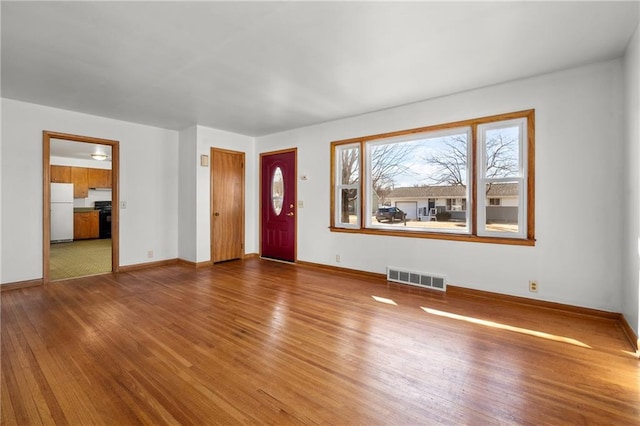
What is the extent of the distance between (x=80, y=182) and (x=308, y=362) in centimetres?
1017

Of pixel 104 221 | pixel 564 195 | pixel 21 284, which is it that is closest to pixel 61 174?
pixel 104 221

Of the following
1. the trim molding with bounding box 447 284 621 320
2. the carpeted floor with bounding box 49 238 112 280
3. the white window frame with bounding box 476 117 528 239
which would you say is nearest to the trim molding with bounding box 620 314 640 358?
the trim molding with bounding box 447 284 621 320

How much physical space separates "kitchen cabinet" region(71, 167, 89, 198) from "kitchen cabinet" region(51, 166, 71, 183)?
101 mm

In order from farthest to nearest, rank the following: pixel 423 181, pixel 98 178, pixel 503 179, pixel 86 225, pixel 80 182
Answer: pixel 98 178 < pixel 80 182 < pixel 86 225 < pixel 423 181 < pixel 503 179

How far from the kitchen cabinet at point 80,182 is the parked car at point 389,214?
30.6 ft

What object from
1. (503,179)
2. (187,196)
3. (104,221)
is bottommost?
(104,221)

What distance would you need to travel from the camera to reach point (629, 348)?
7.73 ft

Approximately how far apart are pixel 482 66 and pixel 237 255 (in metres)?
5.14

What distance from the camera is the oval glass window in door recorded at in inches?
232

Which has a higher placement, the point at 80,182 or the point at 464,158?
the point at 80,182

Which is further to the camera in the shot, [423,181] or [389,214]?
[389,214]

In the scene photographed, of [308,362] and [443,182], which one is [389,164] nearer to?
[443,182]

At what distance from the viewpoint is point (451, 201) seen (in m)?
3.94

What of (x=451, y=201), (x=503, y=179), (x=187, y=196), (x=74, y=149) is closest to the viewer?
(x=503, y=179)
